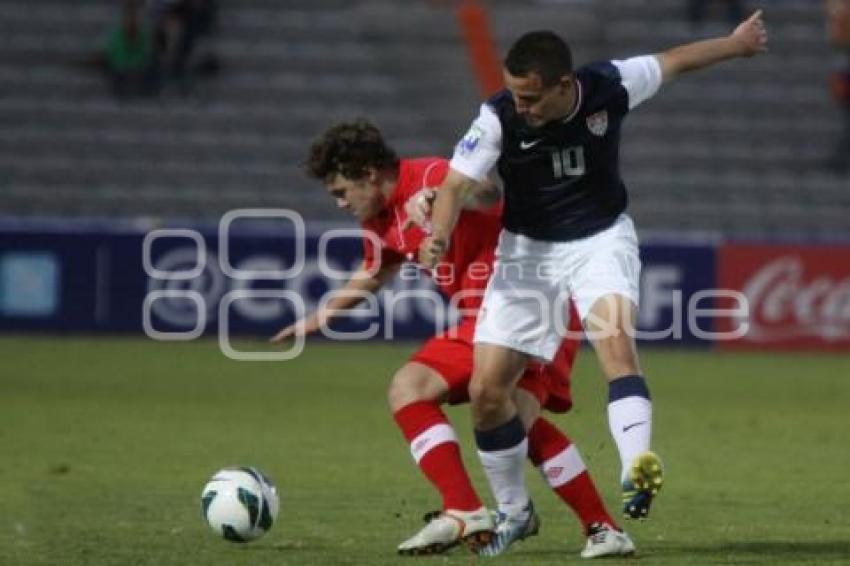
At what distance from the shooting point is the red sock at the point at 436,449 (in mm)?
7324

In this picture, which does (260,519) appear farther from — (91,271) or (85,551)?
(91,271)

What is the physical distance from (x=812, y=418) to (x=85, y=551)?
307 inches

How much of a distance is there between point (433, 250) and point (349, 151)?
0.89 meters

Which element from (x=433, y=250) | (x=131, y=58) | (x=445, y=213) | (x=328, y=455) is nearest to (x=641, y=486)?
(x=433, y=250)

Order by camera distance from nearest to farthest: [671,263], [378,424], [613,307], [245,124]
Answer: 1. [613,307]
2. [378,424]
3. [671,263]
4. [245,124]

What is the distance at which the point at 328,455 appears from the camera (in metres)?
11.3

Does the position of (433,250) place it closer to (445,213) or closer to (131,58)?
(445,213)

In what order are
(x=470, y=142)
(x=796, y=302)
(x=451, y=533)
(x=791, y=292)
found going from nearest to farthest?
(x=470, y=142)
(x=451, y=533)
(x=791, y=292)
(x=796, y=302)

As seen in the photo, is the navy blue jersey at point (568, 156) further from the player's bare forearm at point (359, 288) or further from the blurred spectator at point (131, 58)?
the blurred spectator at point (131, 58)

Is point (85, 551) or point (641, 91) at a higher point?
point (641, 91)

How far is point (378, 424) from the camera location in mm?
13305

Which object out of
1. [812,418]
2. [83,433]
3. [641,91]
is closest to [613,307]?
[641,91]

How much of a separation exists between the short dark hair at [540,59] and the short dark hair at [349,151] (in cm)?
76

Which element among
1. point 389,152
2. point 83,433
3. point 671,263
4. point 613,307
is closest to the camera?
point 613,307
